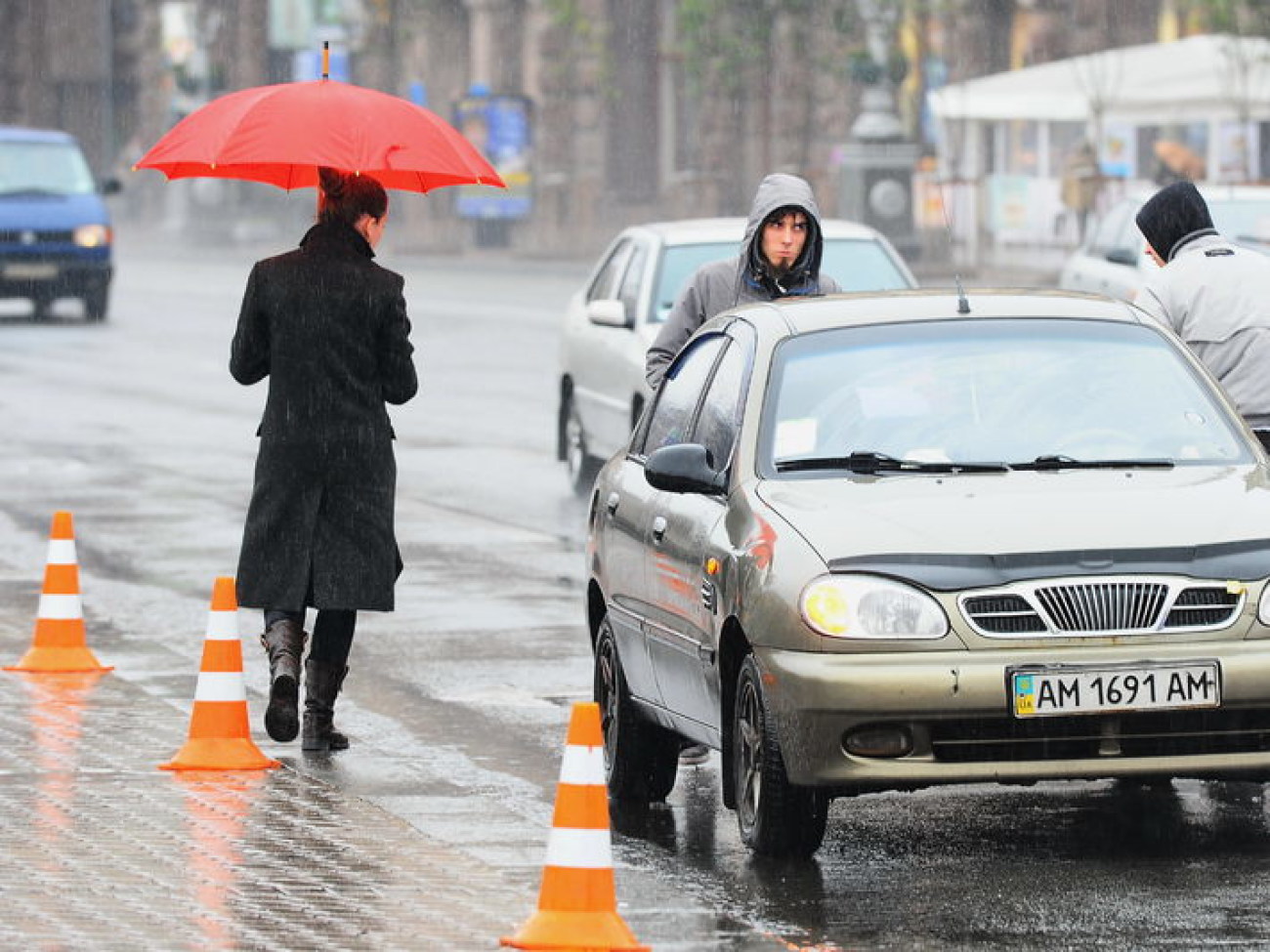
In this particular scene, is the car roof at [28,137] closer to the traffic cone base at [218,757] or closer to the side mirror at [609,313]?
the side mirror at [609,313]

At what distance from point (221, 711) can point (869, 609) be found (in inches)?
101

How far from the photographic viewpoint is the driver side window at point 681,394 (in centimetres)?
916

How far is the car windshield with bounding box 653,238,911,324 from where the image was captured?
56.5ft

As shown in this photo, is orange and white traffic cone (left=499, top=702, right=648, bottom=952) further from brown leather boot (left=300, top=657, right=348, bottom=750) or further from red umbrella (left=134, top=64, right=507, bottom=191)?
red umbrella (left=134, top=64, right=507, bottom=191)

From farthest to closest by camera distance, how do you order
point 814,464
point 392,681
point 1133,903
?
1. point 392,681
2. point 814,464
3. point 1133,903

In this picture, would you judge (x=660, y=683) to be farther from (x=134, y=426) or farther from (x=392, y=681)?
(x=134, y=426)

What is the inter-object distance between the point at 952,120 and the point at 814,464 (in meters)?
38.9

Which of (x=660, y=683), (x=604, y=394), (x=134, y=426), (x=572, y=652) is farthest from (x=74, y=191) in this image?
(x=660, y=683)

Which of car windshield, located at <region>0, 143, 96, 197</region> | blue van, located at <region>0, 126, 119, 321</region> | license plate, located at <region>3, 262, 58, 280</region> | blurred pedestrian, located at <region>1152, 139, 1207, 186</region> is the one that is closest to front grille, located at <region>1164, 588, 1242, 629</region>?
blue van, located at <region>0, 126, 119, 321</region>

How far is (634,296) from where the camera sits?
1795 cm


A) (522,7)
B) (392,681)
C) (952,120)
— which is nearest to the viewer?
(392,681)

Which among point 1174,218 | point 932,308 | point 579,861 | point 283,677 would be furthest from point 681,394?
point 579,861

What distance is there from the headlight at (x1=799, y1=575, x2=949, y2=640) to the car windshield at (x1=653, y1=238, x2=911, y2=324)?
9528 millimetres

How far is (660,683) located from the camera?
8703 mm
